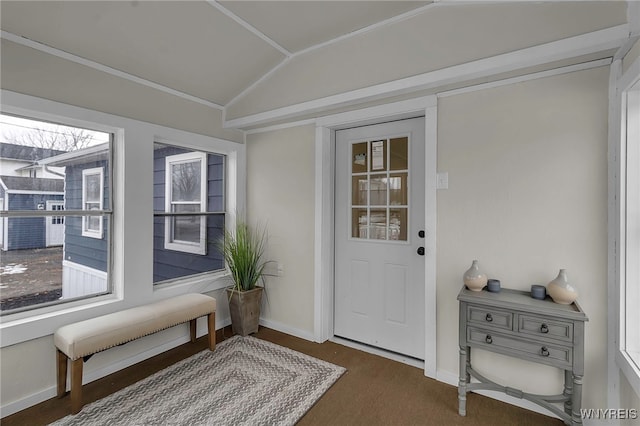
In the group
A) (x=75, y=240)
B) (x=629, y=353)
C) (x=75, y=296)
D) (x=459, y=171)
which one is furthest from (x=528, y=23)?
(x=75, y=296)

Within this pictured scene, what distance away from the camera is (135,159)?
2615mm

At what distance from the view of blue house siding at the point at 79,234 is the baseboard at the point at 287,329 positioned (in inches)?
64.5

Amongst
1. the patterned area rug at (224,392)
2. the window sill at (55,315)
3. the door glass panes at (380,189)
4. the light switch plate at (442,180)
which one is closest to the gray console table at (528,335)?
the light switch plate at (442,180)

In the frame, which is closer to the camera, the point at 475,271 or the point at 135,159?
the point at 475,271

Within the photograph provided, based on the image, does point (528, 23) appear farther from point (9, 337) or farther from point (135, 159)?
point (9, 337)

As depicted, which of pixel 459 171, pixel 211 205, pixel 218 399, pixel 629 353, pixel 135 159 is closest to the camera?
pixel 629 353

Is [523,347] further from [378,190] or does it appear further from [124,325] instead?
[124,325]

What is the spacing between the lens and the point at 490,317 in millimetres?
1942

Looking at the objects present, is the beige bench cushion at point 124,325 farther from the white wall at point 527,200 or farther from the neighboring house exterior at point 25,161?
the white wall at point 527,200

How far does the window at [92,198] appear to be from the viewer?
246 cm

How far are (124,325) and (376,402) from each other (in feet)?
6.05

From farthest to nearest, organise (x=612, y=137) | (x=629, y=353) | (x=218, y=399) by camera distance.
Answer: (x=218, y=399), (x=612, y=137), (x=629, y=353)

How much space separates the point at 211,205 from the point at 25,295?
1.66 m

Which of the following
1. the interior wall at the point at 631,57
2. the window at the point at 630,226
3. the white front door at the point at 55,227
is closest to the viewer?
the interior wall at the point at 631,57
